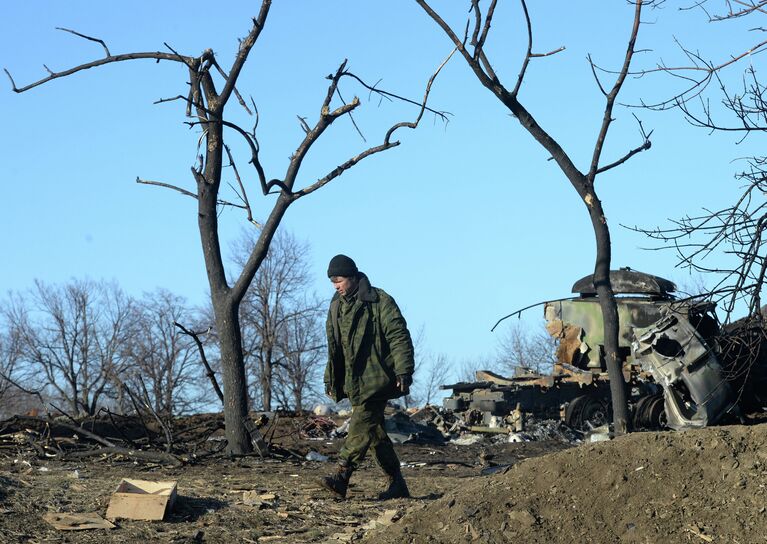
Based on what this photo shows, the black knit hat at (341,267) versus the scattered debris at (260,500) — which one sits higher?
the black knit hat at (341,267)

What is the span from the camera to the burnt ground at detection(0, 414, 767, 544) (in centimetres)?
628

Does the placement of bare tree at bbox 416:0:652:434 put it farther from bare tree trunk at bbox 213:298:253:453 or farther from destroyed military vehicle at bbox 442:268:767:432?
destroyed military vehicle at bbox 442:268:767:432

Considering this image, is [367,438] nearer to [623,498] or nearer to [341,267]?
[341,267]

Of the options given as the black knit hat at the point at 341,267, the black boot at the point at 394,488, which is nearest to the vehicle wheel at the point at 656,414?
the black boot at the point at 394,488

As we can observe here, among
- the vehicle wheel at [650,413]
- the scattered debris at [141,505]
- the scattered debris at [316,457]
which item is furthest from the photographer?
the vehicle wheel at [650,413]

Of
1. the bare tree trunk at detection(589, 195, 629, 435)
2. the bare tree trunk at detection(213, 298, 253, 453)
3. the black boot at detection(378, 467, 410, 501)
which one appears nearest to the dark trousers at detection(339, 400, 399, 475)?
the black boot at detection(378, 467, 410, 501)

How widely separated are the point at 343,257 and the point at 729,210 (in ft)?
10.1

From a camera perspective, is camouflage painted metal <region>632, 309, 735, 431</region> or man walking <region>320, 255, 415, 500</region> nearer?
man walking <region>320, 255, 415, 500</region>

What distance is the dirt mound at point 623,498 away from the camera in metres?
6.21

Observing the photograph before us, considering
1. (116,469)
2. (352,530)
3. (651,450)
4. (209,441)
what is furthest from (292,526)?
(209,441)

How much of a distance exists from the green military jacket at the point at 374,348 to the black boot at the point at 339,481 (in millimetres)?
537

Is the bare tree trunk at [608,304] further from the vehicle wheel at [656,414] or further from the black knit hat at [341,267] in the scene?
the vehicle wheel at [656,414]

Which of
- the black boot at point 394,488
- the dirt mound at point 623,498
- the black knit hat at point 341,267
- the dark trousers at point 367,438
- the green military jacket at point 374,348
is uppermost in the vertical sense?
the black knit hat at point 341,267

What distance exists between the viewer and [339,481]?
8.89 meters
